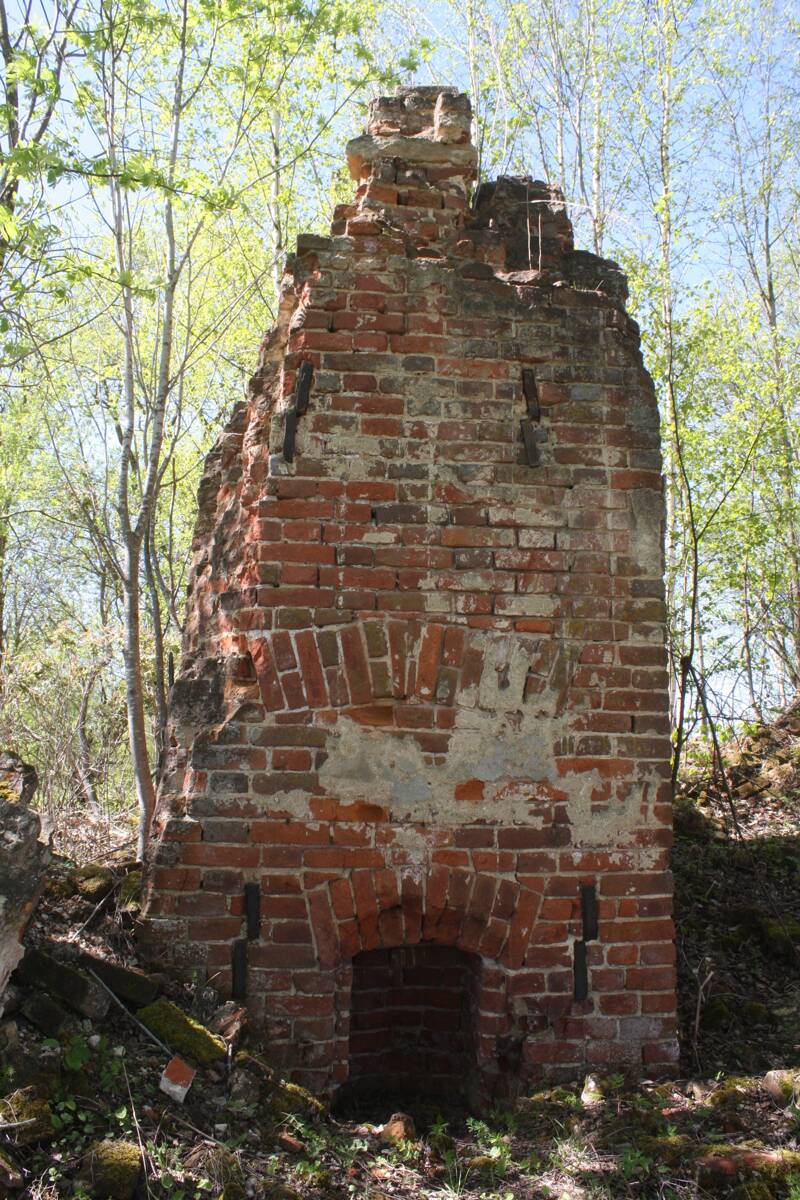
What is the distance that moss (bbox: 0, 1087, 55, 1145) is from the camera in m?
2.50

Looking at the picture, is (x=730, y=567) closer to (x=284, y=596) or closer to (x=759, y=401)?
(x=759, y=401)

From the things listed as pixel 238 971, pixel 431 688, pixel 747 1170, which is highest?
pixel 431 688

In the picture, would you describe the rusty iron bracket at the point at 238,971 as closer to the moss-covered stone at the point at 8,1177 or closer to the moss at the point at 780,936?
the moss-covered stone at the point at 8,1177

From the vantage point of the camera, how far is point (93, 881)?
12.6 feet

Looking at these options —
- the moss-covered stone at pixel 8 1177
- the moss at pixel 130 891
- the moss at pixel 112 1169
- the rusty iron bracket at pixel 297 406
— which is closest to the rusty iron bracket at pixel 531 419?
the rusty iron bracket at pixel 297 406

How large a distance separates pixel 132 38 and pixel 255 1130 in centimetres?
722

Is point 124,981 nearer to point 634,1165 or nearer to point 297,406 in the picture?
point 634,1165

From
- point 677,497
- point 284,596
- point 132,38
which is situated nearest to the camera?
point 284,596

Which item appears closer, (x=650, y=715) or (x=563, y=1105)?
(x=563, y=1105)

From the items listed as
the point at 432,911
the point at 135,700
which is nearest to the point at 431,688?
the point at 432,911

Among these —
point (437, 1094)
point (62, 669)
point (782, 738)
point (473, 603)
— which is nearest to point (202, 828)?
point (473, 603)

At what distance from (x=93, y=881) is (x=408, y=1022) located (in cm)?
147

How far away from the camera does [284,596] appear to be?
3570 millimetres

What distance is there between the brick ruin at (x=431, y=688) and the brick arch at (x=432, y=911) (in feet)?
0.04
